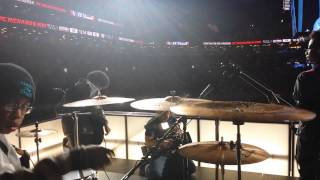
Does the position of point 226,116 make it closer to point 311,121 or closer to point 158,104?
point 158,104

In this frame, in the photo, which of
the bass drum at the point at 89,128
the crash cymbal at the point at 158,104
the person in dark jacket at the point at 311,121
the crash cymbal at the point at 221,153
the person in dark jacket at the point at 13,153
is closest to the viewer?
the person in dark jacket at the point at 13,153

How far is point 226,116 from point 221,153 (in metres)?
0.86

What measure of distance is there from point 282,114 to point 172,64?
19.4 meters

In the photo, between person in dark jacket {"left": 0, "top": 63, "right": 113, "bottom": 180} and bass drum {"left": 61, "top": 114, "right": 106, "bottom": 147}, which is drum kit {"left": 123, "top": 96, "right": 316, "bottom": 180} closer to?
person in dark jacket {"left": 0, "top": 63, "right": 113, "bottom": 180}

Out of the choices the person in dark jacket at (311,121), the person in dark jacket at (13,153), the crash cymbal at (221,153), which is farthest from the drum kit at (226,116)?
the person in dark jacket at (13,153)

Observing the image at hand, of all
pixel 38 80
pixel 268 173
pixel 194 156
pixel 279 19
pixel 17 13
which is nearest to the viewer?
pixel 194 156

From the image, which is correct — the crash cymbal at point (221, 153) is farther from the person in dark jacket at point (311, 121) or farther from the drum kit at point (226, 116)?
the person in dark jacket at point (311, 121)

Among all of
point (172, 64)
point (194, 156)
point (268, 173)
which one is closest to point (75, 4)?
point (172, 64)

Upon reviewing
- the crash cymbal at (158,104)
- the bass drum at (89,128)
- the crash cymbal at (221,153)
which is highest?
the crash cymbal at (158,104)

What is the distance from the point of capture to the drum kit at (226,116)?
167cm

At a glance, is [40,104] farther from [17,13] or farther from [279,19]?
[279,19]

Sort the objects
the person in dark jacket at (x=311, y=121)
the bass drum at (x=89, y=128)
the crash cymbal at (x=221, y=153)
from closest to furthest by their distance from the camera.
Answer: the crash cymbal at (x=221, y=153), the person in dark jacket at (x=311, y=121), the bass drum at (x=89, y=128)

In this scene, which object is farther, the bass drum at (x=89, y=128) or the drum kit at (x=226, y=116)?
the bass drum at (x=89, y=128)

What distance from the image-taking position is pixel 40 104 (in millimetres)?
11898
